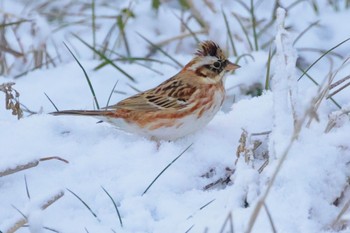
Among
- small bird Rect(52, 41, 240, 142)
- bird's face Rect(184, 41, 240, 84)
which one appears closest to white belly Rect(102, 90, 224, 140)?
small bird Rect(52, 41, 240, 142)

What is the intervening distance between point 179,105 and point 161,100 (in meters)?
0.09

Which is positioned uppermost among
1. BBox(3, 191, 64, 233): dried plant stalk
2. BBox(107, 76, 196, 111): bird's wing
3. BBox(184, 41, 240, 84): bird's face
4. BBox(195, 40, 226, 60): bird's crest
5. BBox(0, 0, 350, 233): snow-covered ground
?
BBox(195, 40, 226, 60): bird's crest

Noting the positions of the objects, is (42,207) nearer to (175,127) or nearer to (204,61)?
(175,127)

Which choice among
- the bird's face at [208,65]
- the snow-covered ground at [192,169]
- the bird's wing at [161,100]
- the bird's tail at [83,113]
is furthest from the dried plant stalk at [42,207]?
the bird's face at [208,65]

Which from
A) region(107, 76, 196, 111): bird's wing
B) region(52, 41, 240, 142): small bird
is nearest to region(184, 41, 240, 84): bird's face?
region(52, 41, 240, 142): small bird

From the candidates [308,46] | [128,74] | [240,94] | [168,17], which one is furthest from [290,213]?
[168,17]

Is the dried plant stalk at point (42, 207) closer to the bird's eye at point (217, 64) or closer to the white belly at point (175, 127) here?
the white belly at point (175, 127)

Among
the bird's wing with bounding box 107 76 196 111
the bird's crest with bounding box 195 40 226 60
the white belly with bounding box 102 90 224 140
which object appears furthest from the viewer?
the bird's crest with bounding box 195 40 226 60

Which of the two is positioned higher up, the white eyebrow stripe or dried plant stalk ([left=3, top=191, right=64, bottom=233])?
the white eyebrow stripe

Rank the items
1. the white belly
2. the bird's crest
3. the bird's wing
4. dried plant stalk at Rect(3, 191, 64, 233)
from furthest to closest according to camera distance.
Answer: the bird's crest, the bird's wing, the white belly, dried plant stalk at Rect(3, 191, 64, 233)

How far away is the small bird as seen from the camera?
164 inches

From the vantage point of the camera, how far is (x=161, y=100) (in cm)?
430

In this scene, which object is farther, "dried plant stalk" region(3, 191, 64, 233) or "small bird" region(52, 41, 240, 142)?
"small bird" region(52, 41, 240, 142)

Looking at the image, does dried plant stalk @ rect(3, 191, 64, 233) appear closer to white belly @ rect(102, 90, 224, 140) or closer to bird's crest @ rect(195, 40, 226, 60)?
white belly @ rect(102, 90, 224, 140)
